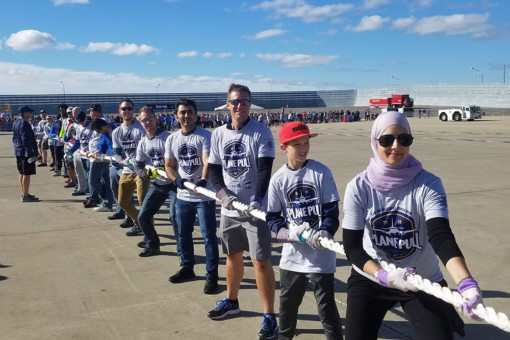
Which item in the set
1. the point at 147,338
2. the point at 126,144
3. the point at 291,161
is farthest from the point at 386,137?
the point at 126,144

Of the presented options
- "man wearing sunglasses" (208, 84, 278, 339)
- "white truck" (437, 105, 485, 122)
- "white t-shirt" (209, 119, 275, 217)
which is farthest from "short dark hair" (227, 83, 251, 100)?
"white truck" (437, 105, 485, 122)

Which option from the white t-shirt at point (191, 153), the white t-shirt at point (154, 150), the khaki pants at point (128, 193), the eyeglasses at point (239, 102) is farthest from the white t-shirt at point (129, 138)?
the eyeglasses at point (239, 102)

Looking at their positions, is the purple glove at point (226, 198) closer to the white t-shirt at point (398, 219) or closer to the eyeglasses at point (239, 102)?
the eyeglasses at point (239, 102)

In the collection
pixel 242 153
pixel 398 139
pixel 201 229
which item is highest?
pixel 398 139

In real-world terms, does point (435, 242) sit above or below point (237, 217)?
above

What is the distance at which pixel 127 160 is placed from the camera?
21.9 feet

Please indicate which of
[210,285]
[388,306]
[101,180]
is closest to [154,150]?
[210,285]

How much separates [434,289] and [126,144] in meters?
5.69

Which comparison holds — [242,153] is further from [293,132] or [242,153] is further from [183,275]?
[183,275]

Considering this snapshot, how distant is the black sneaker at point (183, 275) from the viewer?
486cm

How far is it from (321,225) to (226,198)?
3.46ft

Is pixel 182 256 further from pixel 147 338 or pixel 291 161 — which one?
pixel 291 161

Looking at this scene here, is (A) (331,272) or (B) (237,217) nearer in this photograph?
(A) (331,272)

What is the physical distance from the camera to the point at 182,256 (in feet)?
16.3
